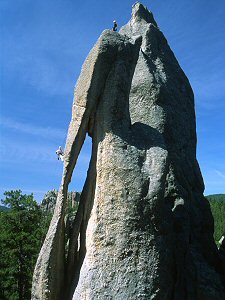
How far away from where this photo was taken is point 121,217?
22.0 feet

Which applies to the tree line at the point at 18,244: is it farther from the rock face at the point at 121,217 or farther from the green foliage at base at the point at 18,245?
the rock face at the point at 121,217

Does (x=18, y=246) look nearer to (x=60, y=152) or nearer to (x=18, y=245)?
(x=18, y=245)

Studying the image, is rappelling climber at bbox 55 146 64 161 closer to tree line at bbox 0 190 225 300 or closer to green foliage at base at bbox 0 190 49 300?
tree line at bbox 0 190 225 300

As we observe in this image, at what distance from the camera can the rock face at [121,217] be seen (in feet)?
21.6

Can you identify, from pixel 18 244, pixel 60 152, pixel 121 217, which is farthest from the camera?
pixel 18 244

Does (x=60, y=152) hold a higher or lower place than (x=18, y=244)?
lower

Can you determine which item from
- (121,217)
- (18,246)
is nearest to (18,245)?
(18,246)

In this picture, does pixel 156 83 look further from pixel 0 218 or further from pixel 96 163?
pixel 0 218

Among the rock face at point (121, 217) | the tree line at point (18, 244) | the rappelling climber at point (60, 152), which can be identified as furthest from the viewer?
the tree line at point (18, 244)

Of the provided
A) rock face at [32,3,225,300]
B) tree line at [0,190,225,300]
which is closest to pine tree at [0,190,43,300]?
tree line at [0,190,225,300]

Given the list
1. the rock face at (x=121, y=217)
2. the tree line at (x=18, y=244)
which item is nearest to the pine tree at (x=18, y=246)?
the tree line at (x=18, y=244)

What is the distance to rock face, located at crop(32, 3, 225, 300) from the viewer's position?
6.58 metres

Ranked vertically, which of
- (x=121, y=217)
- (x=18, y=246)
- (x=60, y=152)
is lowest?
(x=121, y=217)

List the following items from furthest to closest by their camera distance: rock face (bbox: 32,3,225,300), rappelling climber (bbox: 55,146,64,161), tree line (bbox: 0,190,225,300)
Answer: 1. tree line (bbox: 0,190,225,300)
2. rappelling climber (bbox: 55,146,64,161)
3. rock face (bbox: 32,3,225,300)
